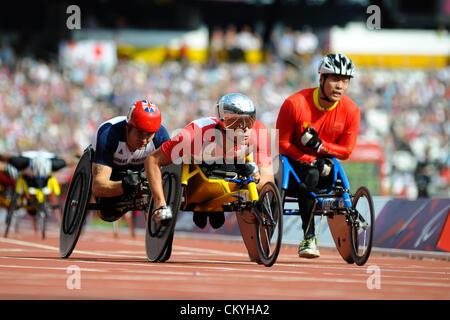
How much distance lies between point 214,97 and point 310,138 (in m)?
24.1

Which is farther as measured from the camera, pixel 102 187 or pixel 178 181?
pixel 102 187

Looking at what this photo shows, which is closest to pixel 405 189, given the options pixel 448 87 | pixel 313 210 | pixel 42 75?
pixel 448 87

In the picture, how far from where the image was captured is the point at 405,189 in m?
30.9

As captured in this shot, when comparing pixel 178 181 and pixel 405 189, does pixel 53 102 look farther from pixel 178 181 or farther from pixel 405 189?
pixel 178 181

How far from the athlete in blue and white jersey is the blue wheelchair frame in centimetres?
153

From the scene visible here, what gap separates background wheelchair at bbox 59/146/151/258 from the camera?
12461 millimetres

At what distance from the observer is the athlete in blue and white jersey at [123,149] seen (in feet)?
40.3

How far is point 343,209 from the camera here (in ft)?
38.8

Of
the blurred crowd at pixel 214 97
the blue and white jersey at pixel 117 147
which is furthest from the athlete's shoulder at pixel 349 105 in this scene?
the blurred crowd at pixel 214 97

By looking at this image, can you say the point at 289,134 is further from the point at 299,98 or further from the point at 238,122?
the point at 238,122

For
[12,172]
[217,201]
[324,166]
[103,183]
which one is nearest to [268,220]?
[217,201]

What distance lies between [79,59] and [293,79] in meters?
7.90
